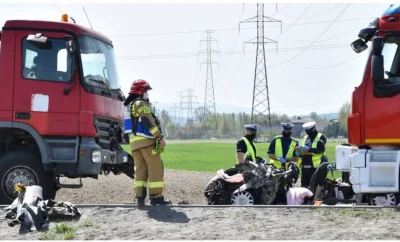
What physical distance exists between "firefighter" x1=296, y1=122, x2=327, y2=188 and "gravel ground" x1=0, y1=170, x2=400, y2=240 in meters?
3.14

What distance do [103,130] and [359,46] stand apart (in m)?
4.52

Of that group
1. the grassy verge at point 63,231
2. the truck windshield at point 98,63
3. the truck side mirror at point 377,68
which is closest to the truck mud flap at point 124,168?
the truck windshield at point 98,63

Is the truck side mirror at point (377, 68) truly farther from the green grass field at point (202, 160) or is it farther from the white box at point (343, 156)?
the green grass field at point (202, 160)

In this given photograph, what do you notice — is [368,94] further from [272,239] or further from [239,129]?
[239,129]

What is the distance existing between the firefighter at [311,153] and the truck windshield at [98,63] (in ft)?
12.0

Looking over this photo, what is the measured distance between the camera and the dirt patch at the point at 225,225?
6.97 meters

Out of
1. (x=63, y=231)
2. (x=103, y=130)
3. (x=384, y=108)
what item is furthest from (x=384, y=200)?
(x=103, y=130)

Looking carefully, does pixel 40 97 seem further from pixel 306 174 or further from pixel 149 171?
pixel 306 174

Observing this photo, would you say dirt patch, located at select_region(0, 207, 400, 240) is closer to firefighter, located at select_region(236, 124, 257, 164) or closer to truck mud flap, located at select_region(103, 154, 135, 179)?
firefighter, located at select_region(236, 124, 257, 164)

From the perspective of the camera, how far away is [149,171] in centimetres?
877

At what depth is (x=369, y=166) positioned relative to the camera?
848 centimetres

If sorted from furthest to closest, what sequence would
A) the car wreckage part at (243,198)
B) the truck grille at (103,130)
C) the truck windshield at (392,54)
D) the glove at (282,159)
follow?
the glove at (282,159)
the truck grille at (103,130)
the car wreckage part at (243,198)
the truck windshield at (392,54)

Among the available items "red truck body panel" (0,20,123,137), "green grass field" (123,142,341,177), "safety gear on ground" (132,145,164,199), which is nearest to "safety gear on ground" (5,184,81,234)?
"safety gear on ground" (132,145,164,199)

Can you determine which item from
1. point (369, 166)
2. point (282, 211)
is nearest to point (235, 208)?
point (282, 211)
